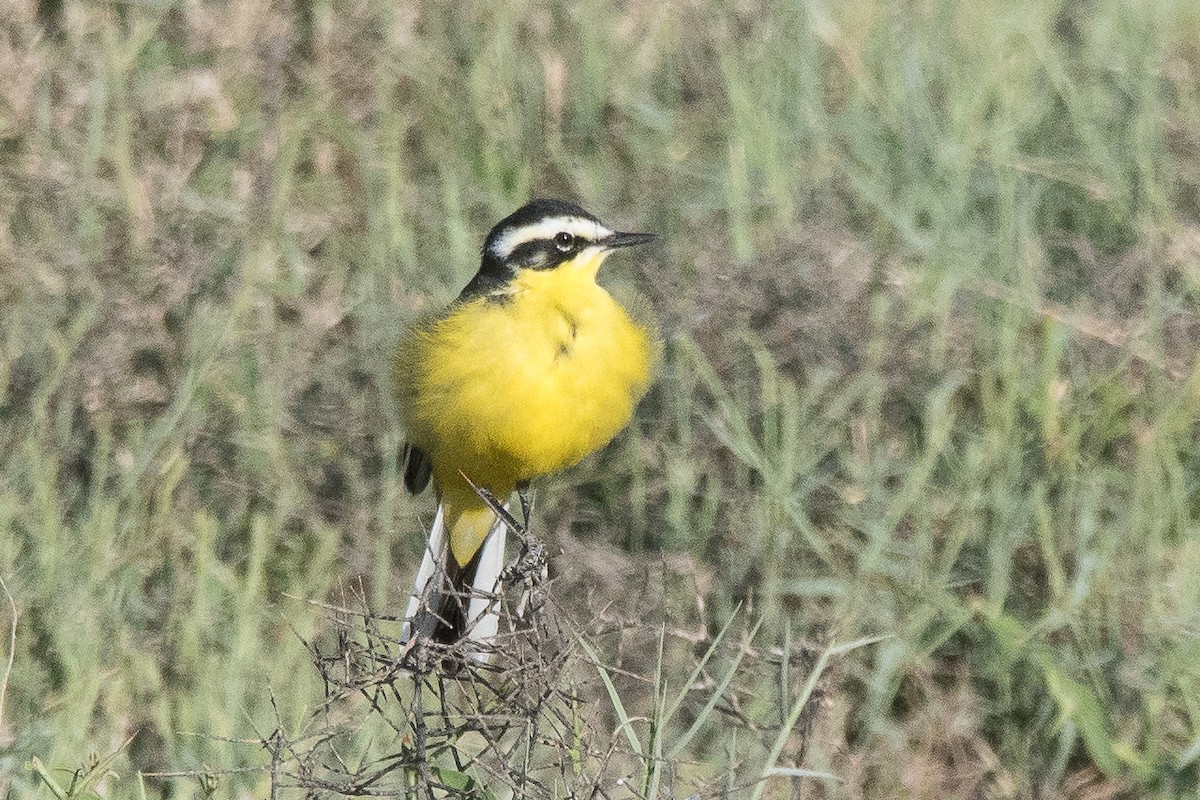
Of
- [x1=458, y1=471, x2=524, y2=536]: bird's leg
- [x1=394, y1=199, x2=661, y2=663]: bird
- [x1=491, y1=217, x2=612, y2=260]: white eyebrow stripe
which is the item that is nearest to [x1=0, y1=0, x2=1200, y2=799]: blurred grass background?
[x1=458, y1=471, x2=524, y2=536]: bird's leg

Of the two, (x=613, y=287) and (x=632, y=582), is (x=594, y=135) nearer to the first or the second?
(x=613, y=287)

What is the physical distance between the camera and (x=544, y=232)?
5.45 m

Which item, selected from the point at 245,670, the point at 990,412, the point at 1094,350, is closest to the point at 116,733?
the point at 245,670

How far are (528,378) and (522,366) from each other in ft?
0.14

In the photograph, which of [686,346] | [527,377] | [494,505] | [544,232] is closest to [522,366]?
[527,377]

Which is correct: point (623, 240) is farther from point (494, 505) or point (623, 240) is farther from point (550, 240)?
point (494, 505)

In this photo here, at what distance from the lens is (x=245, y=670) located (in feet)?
17.4

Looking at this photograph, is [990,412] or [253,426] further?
[253,426]

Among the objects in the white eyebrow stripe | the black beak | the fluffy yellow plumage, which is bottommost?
the fluffy yellow plumage

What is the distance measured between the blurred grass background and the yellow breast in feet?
1.72

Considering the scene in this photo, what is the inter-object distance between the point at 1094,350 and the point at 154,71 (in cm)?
335

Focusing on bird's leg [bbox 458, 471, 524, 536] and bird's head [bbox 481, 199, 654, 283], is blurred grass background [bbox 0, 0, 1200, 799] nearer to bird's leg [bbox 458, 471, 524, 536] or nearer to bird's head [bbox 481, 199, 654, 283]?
bird's leg [bbox 458, 471, 524, 536]

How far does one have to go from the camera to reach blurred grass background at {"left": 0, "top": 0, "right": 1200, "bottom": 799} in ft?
17.3

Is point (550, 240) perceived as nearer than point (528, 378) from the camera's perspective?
No
